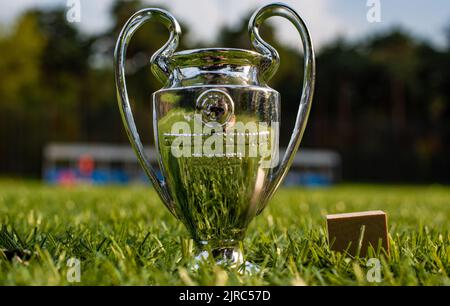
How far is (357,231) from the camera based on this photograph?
144 centimetres

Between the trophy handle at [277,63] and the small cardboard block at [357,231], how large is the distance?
0.63 feet

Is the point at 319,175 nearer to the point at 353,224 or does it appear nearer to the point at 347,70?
the point at 347,70

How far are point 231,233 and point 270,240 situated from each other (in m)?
0.32

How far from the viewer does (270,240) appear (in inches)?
66.2

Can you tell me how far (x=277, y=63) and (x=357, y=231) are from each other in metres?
0.51

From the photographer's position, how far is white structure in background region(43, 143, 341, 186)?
35.2 feet

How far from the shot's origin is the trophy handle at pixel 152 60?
1396 mm
